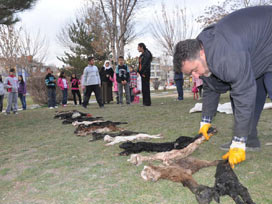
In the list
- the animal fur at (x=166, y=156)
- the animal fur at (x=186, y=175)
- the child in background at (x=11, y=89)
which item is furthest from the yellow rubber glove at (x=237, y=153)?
the child in background at (x=11, y=89)

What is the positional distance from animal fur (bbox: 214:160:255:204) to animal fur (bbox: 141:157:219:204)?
0.27 feet

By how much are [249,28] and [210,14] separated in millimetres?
18239

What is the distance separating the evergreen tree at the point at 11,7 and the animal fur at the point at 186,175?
650cm

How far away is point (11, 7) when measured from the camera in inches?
272

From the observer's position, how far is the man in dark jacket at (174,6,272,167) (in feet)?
6.17

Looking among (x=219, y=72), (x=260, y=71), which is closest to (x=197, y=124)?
(x=260, y=71)

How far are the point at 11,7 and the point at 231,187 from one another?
7248 mm

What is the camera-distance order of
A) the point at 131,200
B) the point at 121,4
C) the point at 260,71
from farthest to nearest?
1. the point at 121,4
2. the point at 260,71
3. the point at 131,200

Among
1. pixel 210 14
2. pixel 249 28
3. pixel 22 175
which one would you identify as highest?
pixel 210 14

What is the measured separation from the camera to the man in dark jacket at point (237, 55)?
1.88 m

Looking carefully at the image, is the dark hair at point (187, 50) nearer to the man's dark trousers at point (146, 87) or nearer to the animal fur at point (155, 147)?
the animal fur at point (155, 147)

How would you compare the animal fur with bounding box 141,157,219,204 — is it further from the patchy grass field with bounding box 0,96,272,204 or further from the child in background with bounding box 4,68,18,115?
the child in background with bounding box 4,68,18,115

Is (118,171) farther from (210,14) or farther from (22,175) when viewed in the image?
(210,14)

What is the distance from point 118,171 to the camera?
2461 mm
